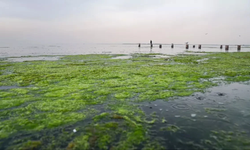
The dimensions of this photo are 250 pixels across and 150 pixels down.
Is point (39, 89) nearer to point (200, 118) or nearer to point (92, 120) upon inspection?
point (92, 120)

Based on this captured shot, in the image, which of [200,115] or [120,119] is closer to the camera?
[120,119]

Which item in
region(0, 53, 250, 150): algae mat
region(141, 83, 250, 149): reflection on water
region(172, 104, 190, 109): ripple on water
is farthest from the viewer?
region(172, 104, 190, 109): ripple on water

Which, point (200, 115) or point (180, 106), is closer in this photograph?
point (200, 115)

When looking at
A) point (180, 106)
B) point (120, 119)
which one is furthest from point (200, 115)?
point (120, 119)

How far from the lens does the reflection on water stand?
4.45 metres

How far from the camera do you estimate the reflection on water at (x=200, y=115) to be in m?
4.45

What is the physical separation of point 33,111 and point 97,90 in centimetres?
342

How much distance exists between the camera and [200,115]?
5.79 metres

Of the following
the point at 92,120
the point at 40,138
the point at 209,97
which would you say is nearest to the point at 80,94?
the point at 92,120

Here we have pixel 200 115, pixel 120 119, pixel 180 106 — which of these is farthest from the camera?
pixel 180 106

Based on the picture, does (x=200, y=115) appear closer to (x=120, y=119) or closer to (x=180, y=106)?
(x=180, y=106)

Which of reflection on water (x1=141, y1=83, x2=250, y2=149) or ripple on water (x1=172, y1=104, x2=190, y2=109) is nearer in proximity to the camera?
reflection on water (x1=141, y1=83, x2=250, y2=149)

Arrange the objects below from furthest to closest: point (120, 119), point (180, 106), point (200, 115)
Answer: point (180, 106)
point (200, 115)
point (120, 119)

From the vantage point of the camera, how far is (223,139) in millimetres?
4305
